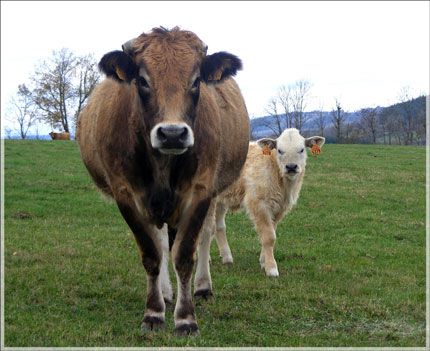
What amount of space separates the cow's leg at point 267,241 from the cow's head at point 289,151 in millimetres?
841

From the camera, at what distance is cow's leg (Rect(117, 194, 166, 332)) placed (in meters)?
5.51

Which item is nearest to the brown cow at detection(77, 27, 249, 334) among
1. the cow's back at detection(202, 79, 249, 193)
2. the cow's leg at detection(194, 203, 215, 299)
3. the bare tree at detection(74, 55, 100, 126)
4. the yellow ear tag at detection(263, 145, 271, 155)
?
the cow's back at detection(202, 79, 249, 193)

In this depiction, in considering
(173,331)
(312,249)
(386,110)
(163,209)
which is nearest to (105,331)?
(173,331)

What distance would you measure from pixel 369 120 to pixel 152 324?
67509 mm

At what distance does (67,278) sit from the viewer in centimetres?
748

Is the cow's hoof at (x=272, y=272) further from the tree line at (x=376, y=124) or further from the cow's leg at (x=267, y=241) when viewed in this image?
the tree line at (x=376, y=124)

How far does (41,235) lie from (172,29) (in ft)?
22.0

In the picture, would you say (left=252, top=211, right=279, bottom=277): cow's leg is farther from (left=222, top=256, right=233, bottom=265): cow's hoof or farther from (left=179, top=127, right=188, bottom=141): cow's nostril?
(left=179, top=127, right=188, bottom=141): cow's nostril

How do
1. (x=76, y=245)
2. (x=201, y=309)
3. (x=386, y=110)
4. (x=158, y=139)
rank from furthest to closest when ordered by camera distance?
1. (x=386, y=110)
2. (x=76, y=245)
3. (x=201, y=309)
4. (x=158, y=139)

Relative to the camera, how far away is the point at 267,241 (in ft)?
29.9

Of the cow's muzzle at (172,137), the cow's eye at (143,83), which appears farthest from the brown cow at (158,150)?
the cow's muzzle at (172,137)

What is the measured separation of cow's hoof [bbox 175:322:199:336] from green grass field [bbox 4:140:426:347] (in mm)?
123

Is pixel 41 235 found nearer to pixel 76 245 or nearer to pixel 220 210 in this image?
pixel 76 245

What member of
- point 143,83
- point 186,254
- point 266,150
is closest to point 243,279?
point 186,254
